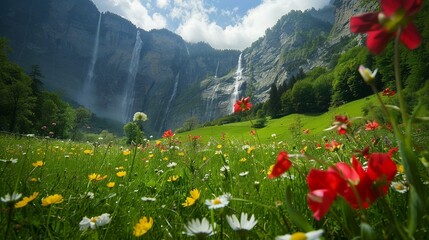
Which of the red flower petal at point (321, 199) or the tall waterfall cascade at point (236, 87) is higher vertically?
the tall waterfall cascade at point (236, 87)

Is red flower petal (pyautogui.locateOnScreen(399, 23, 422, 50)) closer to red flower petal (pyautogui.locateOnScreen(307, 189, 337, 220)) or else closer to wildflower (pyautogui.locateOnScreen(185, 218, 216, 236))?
red flower petal (pyautogui.locateOnScreen(307, 189, 337, 220))

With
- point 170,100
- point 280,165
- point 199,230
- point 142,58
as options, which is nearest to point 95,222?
point 199,230

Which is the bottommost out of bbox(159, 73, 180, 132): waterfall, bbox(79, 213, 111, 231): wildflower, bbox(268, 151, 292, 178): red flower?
bbox(79, 213, 111, 231): wildflower

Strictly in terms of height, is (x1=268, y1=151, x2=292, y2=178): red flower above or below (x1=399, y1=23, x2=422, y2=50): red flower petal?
below

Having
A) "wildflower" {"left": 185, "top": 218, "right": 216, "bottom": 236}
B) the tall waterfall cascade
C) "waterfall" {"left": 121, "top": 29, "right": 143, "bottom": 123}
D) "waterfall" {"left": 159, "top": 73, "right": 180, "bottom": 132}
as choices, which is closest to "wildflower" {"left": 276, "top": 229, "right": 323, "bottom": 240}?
"wildflower" {"left": 185, "top": 218, "right": 216, "bottom": 236}

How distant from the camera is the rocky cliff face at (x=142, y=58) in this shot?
424ft

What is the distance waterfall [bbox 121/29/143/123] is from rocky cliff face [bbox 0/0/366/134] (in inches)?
18.9

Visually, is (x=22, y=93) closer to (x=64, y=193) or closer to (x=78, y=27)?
(x=64, y=193)

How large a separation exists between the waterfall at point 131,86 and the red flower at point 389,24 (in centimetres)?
13047

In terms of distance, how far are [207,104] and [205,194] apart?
140958mm

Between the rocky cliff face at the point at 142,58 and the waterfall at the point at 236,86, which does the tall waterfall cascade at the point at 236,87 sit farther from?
the rocky cliff face at the point at 142,58

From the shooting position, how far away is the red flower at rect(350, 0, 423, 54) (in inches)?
23.7

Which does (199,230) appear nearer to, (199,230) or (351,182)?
Result: (199,230)

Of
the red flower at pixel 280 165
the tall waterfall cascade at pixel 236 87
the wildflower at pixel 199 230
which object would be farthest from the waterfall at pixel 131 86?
the red flower at pixel 280 165
